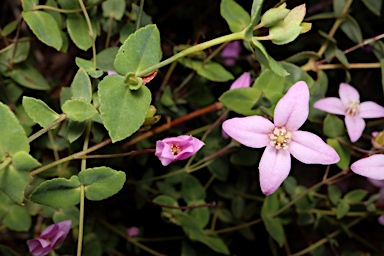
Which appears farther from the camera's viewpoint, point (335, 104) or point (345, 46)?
point (345, 46)

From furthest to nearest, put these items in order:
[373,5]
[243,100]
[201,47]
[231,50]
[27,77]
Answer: [231,50], [373,5], [27,77], [243,100], [201,47]

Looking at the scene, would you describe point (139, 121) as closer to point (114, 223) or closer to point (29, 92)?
point (29, 92)

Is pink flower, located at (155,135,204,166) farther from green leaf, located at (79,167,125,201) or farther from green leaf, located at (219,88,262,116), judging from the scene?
green leaf, located at (219,88,262,116)

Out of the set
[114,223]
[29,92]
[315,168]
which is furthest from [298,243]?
[29,92]

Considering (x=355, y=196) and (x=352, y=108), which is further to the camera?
(x=355, y=196)

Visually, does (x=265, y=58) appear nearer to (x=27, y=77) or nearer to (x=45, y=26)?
(x=45, y=26)

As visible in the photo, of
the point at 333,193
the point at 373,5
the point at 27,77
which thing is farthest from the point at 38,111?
the point at 373,5

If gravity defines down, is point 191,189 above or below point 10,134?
below
